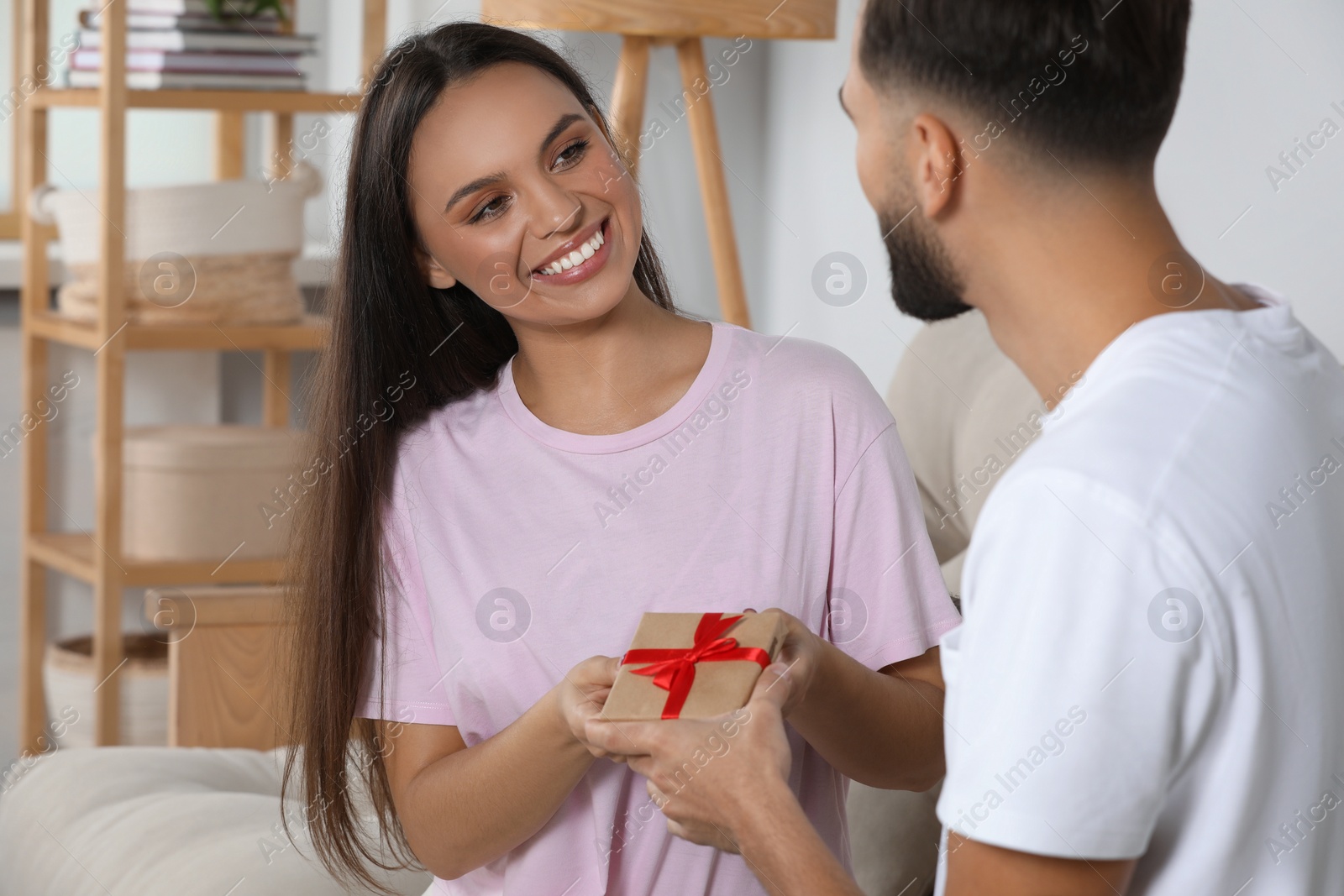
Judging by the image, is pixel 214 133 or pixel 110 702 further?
pixel 214 133

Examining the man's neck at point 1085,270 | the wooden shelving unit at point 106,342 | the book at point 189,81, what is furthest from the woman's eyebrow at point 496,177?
the book at point 189,81

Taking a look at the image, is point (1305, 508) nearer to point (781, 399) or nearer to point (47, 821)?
point (781, 399)

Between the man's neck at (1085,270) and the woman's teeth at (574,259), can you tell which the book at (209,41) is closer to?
the woman's teeth at (574,259)

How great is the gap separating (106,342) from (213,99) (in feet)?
1.62

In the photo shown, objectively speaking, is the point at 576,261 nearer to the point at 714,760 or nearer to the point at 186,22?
the point at 714,760

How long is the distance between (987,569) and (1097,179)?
239 millimetres

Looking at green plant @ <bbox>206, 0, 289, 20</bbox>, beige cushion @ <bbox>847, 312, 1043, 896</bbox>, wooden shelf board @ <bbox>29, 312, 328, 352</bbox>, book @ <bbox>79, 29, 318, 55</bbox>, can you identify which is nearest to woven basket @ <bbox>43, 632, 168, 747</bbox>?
wooden shelf board @ <bbox>29, 312, 328, 352</bbox>

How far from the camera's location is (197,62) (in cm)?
257

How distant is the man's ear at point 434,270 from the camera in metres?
1.32

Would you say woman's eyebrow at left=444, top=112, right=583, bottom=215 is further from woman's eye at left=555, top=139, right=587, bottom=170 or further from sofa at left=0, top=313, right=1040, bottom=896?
sofa at left=0, top=313, right=1040, bottom=896

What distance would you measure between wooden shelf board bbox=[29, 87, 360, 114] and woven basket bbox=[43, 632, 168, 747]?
106 centimetres

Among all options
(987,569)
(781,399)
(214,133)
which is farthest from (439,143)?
(214,133)

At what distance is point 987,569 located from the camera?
2.26 ft

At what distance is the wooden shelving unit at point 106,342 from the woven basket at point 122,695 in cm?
3
